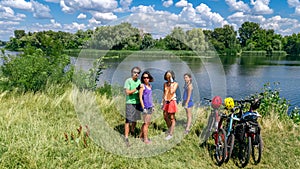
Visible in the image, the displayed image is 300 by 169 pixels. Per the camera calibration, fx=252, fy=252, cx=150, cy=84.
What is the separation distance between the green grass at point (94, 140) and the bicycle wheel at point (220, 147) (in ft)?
0.35

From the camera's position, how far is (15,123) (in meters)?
4.23

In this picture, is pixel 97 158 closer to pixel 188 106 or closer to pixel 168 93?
pixel 168 93

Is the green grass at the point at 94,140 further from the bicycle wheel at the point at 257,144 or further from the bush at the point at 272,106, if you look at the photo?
the bush at the point at 272,106

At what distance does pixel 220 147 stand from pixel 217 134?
22cm

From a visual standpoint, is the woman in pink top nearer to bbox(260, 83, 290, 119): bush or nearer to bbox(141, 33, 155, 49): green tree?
bbox(141, 33, 155, 49): green tree

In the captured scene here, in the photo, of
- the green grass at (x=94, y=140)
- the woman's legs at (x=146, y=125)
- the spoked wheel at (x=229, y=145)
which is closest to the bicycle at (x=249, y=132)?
the spoked wheel at (x=229, y=145)

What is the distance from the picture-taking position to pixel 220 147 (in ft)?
12.3

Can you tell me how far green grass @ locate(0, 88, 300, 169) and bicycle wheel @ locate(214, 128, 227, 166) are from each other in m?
0.11

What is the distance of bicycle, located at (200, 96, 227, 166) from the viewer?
3.63m

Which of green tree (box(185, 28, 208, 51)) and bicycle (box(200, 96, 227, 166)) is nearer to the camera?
bicycle (box(200, 96, 227, 166))

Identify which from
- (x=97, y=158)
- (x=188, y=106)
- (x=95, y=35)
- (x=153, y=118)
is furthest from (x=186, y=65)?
(x=97, y=158)

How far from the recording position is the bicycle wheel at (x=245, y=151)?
3506 mm

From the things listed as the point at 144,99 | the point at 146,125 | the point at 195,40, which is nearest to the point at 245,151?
the point at 146,125

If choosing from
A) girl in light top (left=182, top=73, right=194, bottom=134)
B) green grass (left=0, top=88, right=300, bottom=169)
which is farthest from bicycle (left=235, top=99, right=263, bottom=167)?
girl in light top (left=182, top=73, right=194, bottom=134)
